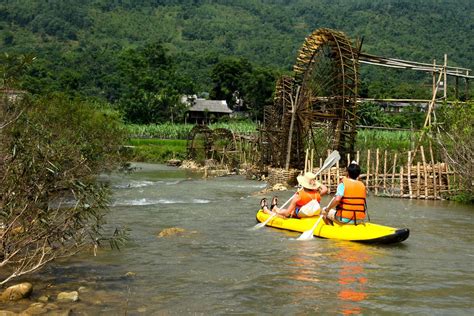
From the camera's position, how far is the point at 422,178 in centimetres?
2114

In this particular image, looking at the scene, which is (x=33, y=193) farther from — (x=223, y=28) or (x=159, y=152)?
(x=223, y=28)

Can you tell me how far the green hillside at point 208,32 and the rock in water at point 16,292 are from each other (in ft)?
264

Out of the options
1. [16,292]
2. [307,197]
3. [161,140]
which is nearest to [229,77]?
[161,140]

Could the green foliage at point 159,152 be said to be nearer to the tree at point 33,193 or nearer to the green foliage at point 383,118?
the green foliage at point 383,118

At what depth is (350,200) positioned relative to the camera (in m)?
13.0

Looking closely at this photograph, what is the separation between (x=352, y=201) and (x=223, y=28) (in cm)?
15737

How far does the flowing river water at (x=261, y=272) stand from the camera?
29.1 feet

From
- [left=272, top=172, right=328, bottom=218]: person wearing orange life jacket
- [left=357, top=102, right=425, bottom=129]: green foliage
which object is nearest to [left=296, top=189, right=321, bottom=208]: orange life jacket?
[left=272, top=172, right=328, bottom=218]: person wearing orange life jacket

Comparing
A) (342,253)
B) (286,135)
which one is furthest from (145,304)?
(286,135)

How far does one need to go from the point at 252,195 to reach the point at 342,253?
448 inches

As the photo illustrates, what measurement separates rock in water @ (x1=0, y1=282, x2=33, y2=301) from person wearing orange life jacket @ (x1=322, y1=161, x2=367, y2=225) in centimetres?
667

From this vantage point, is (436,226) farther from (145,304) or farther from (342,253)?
(145,304)

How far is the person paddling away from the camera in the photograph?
14.3 meters

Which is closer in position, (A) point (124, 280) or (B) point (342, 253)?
(A) point (124, 280)
